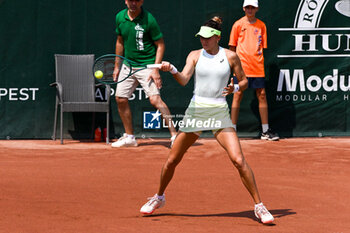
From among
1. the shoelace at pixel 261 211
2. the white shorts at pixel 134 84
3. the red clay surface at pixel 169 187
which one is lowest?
the red clay surface at pixel 169 187

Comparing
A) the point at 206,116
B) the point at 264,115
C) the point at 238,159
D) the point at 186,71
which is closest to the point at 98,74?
the point at 186,71

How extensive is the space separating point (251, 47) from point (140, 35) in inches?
70.3

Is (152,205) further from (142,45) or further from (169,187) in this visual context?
(142,45)

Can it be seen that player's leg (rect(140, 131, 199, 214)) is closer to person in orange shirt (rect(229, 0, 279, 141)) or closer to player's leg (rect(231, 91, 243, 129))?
person in orange shirt (rect(229, 0, 279, 141))

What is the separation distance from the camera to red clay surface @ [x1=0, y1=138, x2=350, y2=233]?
5.35 metres

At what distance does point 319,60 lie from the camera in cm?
1054

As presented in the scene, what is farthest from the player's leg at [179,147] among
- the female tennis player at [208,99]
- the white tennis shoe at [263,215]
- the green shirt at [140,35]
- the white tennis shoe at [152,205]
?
the green shirt at [140,35]

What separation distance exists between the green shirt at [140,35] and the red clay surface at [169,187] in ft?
4.35

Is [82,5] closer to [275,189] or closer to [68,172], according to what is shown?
[68,172]

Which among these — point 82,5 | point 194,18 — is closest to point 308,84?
point 194,18

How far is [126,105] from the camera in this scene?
9438 mm

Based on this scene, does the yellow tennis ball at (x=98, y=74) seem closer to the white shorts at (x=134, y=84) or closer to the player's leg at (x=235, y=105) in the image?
the white shorts at (x=134, y=84)

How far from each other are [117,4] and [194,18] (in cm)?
122

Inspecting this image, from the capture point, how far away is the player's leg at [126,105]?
933 cm
